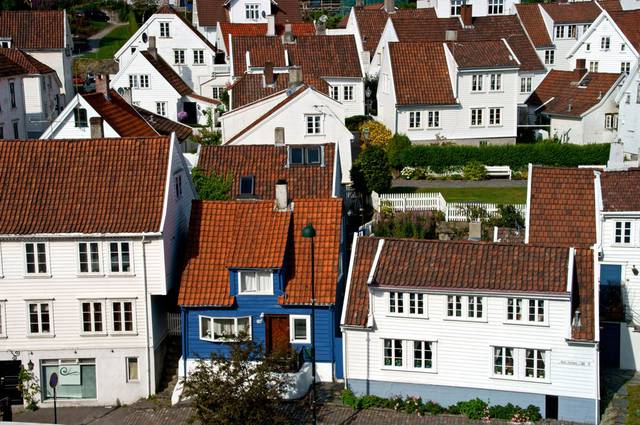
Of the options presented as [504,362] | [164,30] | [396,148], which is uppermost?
[164,30]

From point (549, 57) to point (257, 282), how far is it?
52.8 m

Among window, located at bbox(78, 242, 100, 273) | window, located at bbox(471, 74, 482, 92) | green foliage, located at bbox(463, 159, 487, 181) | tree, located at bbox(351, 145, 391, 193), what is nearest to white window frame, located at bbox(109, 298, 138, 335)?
window, located at bbox(78, 242, 100, 273)

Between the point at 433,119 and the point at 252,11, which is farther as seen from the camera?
the point at 252,11

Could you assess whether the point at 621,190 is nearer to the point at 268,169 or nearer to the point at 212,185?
the point at 268,169

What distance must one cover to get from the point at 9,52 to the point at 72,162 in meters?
34.9

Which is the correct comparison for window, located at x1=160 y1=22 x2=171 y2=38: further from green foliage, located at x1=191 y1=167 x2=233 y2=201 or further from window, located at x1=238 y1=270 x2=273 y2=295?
window, located at x1=238 y1=270 x2=273 y2=295

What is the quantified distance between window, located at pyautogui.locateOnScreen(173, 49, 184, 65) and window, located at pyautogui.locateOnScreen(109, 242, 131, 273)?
4839cm

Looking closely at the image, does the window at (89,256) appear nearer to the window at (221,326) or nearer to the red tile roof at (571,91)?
the window at (221,326)

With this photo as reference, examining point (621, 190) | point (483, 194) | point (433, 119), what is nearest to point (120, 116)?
point (483, 194)

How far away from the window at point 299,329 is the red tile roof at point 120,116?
52.1ft

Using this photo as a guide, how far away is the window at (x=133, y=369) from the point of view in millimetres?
39844

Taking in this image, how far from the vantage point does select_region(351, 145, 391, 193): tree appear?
5459 cm

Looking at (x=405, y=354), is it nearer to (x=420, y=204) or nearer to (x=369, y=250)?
(x=369, y=250)

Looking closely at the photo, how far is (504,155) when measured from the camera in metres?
63.1
